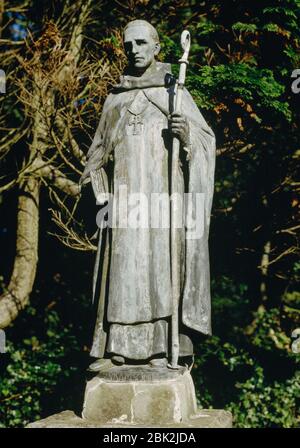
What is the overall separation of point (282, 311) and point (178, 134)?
5.49m

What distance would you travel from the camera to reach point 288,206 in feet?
30.1

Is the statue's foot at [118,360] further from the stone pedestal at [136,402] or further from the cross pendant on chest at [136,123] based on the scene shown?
the cross pendant on chest at [136,123]

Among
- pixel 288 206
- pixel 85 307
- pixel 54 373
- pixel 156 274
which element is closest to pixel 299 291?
pixel 288 206

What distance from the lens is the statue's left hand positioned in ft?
17.0

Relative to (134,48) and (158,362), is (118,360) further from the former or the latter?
(134,48)

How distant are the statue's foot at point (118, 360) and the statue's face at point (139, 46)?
230 cm

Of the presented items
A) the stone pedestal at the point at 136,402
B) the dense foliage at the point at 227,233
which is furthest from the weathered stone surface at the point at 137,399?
the dense foliage at the point at 227,233

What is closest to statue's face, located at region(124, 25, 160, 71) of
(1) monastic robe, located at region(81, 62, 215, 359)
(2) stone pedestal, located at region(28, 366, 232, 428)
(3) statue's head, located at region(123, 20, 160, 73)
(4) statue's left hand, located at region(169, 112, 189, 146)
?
(3) statue's head, located at region(123, 20, 160, 73)

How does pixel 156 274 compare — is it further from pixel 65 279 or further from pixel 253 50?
pixel 65 279

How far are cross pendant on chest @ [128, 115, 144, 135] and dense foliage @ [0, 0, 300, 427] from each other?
224 cm

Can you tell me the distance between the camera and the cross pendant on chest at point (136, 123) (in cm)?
541

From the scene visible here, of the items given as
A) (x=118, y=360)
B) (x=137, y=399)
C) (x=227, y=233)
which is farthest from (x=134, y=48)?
(x=227, y=233)
